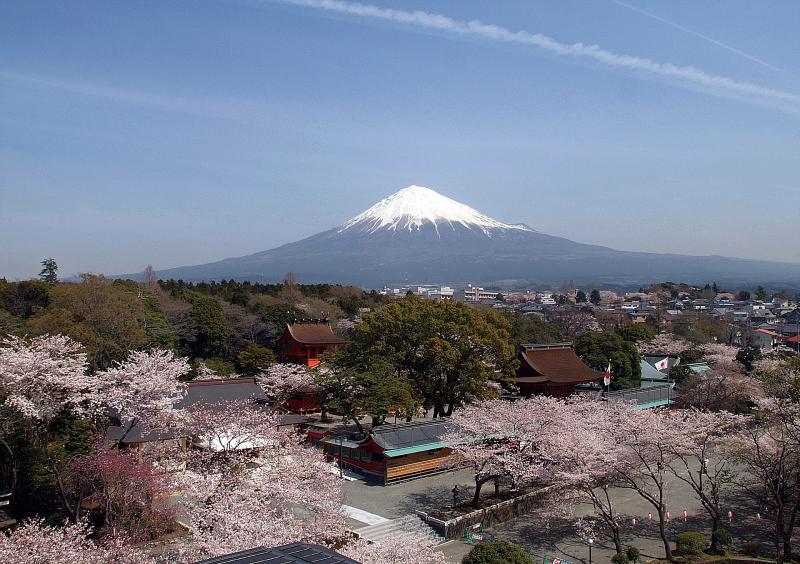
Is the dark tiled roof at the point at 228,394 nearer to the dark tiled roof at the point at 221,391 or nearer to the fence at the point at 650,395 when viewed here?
the dark tiled roof at the point at 221,391

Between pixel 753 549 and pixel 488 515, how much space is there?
19.9 ft

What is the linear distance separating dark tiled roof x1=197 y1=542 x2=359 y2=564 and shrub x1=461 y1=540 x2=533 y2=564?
5416mm

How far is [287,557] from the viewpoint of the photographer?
606cm

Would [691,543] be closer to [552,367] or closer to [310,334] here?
[552,367]

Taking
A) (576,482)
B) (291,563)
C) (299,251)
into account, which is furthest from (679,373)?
(299,251)

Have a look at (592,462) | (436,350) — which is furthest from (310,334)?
(592,462)

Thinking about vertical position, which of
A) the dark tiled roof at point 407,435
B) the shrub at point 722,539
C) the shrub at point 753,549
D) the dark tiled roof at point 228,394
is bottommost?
the shrub at point 753,549

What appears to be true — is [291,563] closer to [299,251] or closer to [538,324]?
[538,324]

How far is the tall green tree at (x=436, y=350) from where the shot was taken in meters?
23.8

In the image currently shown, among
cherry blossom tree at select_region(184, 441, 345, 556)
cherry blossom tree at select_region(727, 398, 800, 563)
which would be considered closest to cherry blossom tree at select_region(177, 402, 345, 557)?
cherry blossom tree at select_region(184, 441, 345, 556)

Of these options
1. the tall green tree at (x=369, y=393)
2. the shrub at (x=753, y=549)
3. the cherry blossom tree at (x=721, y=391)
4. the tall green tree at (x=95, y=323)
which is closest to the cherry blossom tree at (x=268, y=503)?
the tall green tree at (x=369, y=393)

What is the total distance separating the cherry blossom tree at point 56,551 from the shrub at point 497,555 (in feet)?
18.7

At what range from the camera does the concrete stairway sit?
15.1m

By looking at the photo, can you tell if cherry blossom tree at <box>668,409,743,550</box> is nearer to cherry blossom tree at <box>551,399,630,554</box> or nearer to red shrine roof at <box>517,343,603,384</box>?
cherry blossom tree at <box>551,399,630,554</box>
